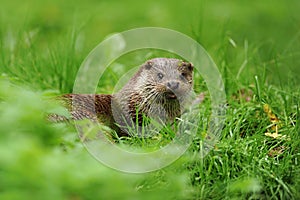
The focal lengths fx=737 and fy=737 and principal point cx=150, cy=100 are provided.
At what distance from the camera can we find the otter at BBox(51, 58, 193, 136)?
185 inches

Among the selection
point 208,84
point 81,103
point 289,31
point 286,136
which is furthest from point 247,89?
point 289,31

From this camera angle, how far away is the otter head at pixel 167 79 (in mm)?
4688

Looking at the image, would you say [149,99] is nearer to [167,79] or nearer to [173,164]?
[167,79]

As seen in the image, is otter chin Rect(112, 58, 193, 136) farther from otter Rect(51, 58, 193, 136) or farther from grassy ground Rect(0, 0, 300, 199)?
grassy ground Rect(0, 0, 300, 199)

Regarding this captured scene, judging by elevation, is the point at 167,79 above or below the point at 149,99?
above

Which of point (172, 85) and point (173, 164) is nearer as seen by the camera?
point (173, 164)

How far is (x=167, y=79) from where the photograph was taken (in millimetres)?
4727

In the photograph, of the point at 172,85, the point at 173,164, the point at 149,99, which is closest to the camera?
the point at 173,164

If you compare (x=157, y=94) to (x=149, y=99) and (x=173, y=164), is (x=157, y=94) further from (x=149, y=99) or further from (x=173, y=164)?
(x=173, y=164)

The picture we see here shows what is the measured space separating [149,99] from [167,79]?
17 centimetres

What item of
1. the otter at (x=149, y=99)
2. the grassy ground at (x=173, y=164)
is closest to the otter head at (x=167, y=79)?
the otter at (x=149, y=99)

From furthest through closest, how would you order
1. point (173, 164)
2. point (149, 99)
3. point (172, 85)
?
point (149, 99)
point (172, 85)
point (173, 164)

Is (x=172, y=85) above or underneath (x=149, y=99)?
above

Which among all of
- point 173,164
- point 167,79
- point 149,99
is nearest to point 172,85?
point 167,79
